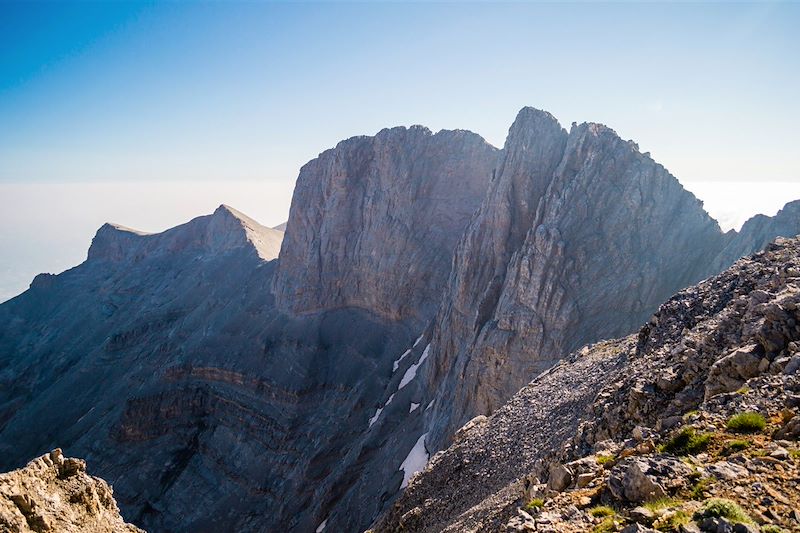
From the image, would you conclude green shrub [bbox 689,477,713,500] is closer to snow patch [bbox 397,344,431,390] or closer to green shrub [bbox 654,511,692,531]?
green shrub [bbox 654,511,692,531]

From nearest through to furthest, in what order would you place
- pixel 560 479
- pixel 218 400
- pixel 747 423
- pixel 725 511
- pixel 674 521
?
1. pixel 725 511
2. pixel 674 521
3. pixel 747 423
4. pixel 560 479
5. pixel 218 400

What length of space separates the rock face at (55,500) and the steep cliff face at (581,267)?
37191mm

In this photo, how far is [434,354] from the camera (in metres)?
67.2

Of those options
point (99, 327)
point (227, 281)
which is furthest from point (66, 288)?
point (227, 281)

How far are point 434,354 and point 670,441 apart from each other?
187 feet

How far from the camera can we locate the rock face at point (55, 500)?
12.1 m

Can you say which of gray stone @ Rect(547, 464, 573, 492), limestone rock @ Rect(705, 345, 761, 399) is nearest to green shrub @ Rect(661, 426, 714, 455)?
gray stone @ Rect(547, 464, 573, 492)

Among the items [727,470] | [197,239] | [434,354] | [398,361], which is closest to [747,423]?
[727,470]

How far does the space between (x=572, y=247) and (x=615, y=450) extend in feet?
127

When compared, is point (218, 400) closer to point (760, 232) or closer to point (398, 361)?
point (398, 361)

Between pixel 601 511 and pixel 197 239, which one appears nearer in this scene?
pixel 601 511

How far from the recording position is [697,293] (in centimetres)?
2238

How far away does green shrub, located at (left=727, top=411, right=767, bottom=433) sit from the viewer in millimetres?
10180

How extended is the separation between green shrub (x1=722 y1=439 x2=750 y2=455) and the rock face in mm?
15664
